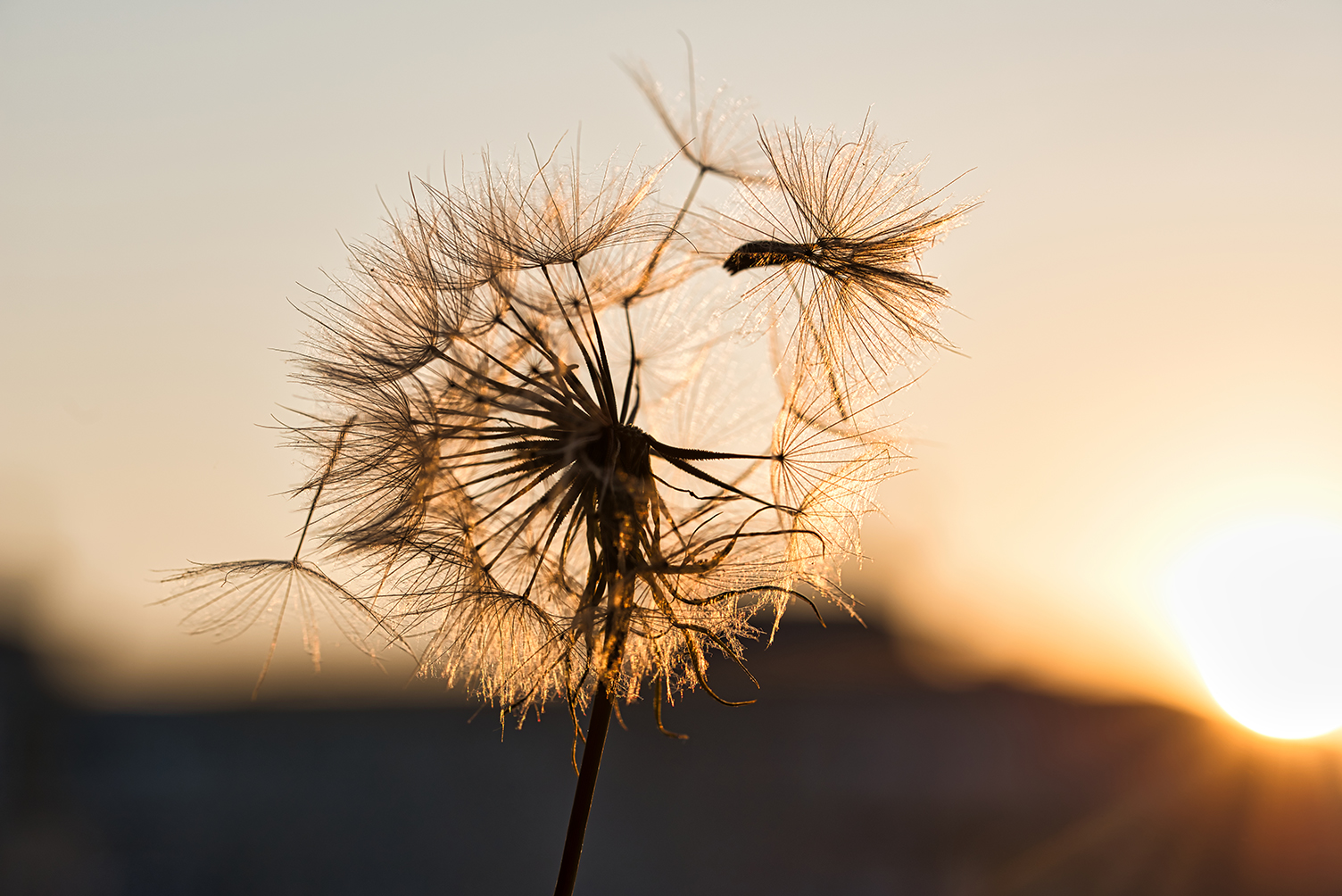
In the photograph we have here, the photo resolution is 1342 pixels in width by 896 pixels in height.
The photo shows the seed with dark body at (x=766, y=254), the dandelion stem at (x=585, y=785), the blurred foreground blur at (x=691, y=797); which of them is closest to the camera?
the dandelion stem at (x=585, y=785)

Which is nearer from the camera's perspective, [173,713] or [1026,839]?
[1026,839]

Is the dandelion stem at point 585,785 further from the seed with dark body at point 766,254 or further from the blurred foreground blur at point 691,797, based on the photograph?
the blurred foreground blur at point 691,797

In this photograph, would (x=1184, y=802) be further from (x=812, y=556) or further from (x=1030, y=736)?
(x=812, y=556)

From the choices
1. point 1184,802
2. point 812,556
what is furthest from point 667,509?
point 1184,802

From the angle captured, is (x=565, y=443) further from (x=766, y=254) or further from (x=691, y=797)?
(x=691, y=797)

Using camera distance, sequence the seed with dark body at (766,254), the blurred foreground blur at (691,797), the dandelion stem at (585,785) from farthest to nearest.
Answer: the blurred foreground blur at (691,797) < the seed with dark body at (766,254) < the dandelion stem at (585,785)

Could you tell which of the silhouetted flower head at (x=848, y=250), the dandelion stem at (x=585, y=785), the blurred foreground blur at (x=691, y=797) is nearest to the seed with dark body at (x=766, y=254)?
the silhouetted flower head at (x=848, y=250)
